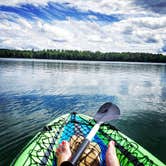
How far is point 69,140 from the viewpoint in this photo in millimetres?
4684

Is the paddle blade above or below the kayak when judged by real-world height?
above

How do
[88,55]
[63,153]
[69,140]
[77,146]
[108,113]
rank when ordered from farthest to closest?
[88,55] < [108,113] < [69,140] < [77,146] < [63,153]

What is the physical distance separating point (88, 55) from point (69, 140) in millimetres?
101955

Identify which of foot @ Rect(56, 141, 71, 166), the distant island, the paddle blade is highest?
the paddle blade

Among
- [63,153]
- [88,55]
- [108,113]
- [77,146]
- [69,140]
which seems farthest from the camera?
[88,55]

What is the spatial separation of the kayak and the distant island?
323 ft

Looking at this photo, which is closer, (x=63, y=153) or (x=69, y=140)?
(x=63, y=153)

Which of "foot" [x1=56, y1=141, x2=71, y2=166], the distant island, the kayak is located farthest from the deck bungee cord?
the distant island

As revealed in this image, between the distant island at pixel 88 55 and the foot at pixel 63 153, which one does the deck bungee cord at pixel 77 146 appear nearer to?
the foot at pixel 63 153

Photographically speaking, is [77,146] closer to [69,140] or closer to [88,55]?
[69,140]

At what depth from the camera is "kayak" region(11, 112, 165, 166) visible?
4.16 m

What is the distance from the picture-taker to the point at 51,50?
113 m

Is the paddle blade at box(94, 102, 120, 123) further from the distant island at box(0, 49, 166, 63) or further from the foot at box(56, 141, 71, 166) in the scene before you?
the distant island at box(0, 49, 166, 63)

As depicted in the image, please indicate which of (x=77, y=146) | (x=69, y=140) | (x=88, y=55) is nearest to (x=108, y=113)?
(x=69, y=140)
